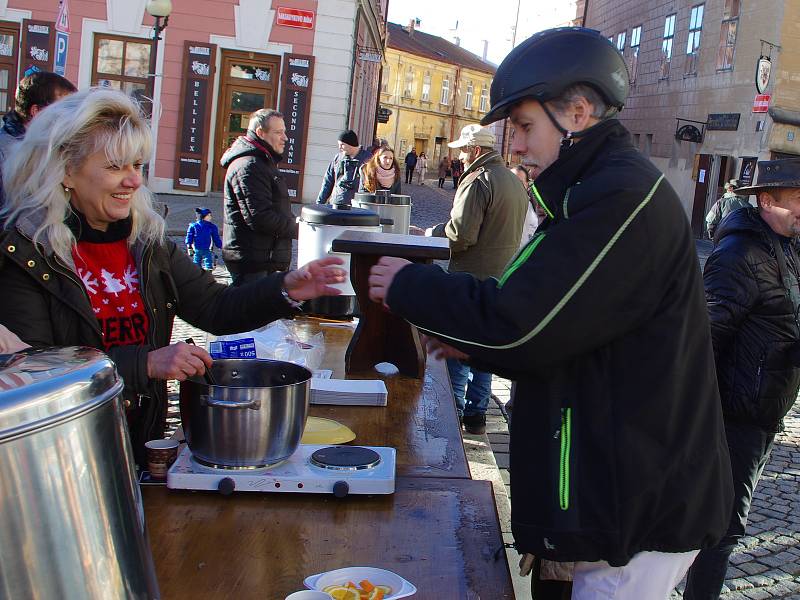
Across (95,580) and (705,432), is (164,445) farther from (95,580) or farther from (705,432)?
(705,432)

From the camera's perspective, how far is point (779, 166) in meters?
3.24

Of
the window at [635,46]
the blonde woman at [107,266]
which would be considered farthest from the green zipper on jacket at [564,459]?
the window at [635,46]

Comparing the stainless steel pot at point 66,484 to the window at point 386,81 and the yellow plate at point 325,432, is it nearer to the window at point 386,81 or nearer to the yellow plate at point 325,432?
the yellow plate at point 325,432

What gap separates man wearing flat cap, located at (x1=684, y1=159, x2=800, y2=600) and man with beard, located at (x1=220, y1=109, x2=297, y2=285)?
9.99 feet

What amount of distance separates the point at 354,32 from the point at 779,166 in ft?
48.2

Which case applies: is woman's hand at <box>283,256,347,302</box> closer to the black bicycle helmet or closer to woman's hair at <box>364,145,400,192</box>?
the black bicycle helmet

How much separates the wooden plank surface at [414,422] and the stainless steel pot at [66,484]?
111 cm

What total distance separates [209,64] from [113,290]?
50.3 ft

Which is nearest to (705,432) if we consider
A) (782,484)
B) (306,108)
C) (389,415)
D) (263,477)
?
(263,477)

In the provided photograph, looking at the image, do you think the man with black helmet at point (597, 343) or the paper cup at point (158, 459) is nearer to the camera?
the man with black helmet at point (597, 343)

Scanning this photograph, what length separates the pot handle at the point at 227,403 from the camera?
1.73 m

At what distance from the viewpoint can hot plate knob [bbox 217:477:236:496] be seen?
1812 mm

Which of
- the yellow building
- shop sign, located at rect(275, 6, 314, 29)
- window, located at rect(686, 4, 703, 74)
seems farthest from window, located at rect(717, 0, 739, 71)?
the yellow building

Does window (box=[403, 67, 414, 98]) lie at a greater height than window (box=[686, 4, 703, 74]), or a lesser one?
greater
